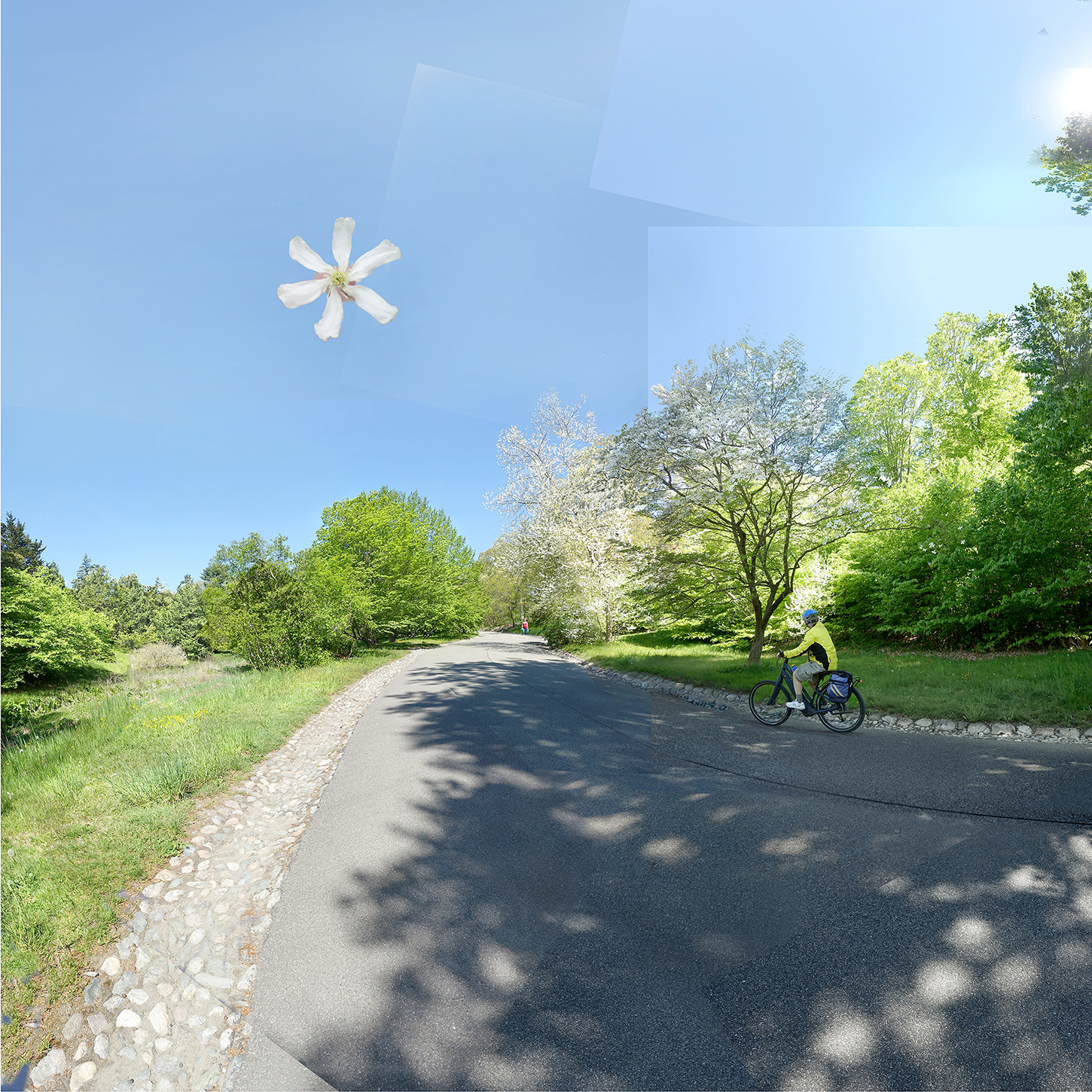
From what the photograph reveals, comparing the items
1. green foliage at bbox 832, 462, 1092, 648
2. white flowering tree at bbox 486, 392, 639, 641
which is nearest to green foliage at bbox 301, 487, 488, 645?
white flowering tree at bbox 486, 392, 639, 641

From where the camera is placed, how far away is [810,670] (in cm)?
788

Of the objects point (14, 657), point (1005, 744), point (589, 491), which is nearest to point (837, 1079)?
point (1005, 744)

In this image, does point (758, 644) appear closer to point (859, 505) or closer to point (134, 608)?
point (859, 505)

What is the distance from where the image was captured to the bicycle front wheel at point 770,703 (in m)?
8.12

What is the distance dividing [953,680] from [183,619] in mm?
62003

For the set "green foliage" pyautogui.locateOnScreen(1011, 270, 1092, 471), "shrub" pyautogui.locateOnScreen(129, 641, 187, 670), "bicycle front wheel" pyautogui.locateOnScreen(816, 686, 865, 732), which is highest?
"green foliage" pyautogui.locateOnScreen(1011, 270, 1092, 471)

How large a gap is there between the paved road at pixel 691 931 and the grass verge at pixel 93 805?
43.0 inches

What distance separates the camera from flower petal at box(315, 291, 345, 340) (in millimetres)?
910

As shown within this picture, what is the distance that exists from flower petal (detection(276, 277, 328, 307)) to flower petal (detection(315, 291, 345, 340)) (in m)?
0.02

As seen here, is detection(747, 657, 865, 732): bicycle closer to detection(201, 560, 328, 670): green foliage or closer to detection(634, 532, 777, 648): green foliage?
detection(634, 532, 777, 648): green foliage

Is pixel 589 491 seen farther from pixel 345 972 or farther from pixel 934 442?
pixel 345 972

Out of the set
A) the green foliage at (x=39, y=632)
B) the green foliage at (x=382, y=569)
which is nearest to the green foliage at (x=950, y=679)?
the green foliage at (x=382, y=569)

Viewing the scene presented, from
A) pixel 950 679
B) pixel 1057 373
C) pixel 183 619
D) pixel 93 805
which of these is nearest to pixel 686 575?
pixel 950 679

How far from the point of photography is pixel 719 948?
2.98m
